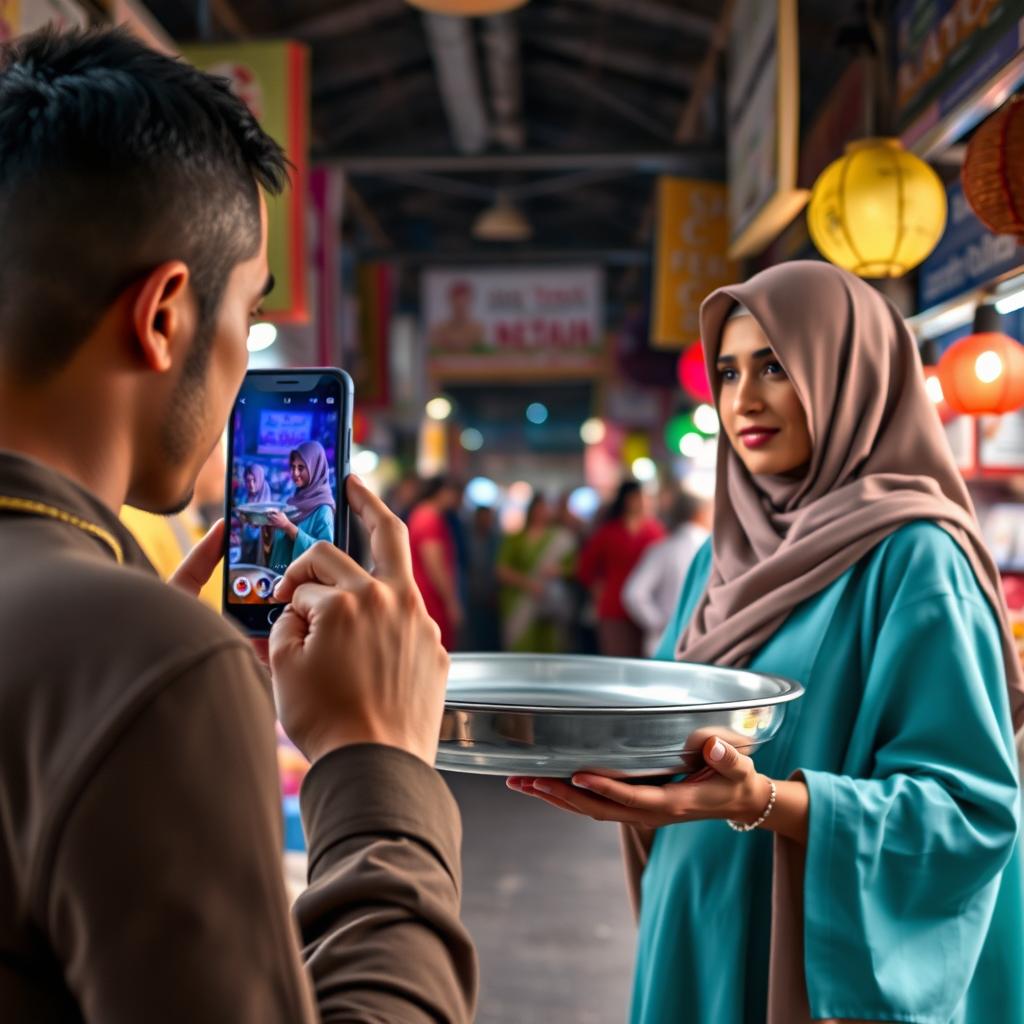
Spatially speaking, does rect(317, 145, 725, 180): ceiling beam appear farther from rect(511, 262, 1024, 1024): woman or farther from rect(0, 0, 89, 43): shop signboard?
rect(511, 262, 1024, 1024): woman

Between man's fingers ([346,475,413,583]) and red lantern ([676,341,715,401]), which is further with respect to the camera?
red lantern ([676,341,715,401])

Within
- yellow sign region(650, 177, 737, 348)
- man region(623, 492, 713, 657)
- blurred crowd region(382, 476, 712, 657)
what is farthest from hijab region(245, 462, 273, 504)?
yellow sign region(650, 177, 737, 348)

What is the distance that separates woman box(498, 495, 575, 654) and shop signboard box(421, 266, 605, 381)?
10.2 ft

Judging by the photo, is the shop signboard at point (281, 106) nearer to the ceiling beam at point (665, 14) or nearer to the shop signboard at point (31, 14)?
the shop signboard at point (31, 14)

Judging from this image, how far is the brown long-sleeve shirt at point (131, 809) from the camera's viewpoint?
571mm

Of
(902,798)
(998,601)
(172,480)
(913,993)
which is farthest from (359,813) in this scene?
(998,601)

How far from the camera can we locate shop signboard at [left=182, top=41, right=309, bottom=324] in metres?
5.57

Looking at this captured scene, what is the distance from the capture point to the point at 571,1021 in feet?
12.8

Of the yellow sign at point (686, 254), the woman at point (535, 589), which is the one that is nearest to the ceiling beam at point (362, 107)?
the yellow sign at point (686, 254)

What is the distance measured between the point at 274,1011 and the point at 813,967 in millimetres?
1116

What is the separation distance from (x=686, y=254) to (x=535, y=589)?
274cm

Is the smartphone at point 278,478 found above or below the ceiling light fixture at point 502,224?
below

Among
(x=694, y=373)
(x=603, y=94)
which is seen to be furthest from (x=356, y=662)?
(x=603, y=94)

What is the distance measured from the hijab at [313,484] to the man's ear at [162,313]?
14.4 inches
